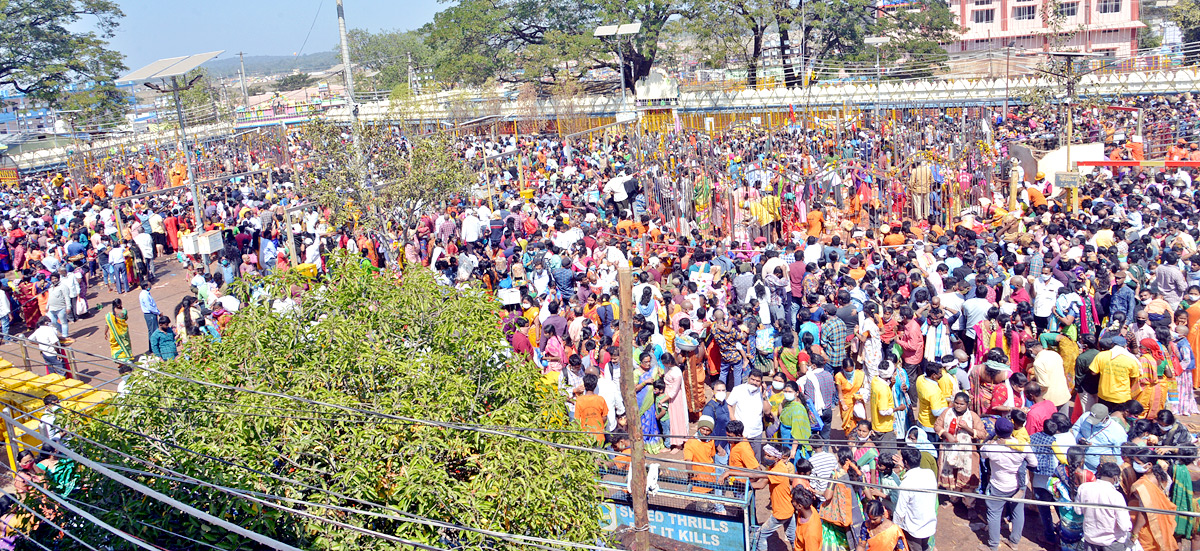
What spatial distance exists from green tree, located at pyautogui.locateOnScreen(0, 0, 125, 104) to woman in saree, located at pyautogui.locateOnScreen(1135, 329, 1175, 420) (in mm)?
39956

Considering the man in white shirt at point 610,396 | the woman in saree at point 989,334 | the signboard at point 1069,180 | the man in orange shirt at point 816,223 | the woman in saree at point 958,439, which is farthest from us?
the man in orange shirt at point 816,223

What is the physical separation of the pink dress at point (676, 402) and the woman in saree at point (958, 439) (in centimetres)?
213

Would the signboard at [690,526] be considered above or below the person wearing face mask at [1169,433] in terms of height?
below

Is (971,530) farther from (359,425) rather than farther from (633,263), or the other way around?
(633,263)

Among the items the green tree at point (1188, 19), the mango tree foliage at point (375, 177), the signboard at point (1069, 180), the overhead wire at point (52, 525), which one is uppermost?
the green tree at point (1188, 19)

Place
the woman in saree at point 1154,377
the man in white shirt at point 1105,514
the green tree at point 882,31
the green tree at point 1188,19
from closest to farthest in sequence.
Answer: the man in white shirt at point 1105,514
the woman in saree at point 1154,377
the green tree at point 882,31
the green tree at point 1188,19

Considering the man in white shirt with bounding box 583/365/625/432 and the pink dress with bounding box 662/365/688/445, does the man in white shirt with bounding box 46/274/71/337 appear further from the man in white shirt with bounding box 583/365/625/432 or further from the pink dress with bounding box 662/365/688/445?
the pink dress with bounding box 662/365/688/445

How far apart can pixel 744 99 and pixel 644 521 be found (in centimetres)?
2988

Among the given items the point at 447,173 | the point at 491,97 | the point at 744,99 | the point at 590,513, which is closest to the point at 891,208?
the point at 447,173

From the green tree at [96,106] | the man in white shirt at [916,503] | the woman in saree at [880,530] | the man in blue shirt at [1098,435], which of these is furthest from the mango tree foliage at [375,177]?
→ the green tree at [96,106]

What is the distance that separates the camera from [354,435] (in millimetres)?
4570

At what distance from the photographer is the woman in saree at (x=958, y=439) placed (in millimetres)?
6449

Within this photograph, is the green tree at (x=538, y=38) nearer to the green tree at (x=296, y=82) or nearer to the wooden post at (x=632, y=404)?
the wooden post at (x=632, y=404)

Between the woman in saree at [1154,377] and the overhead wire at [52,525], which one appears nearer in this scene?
the overhead wire at [52,525]
